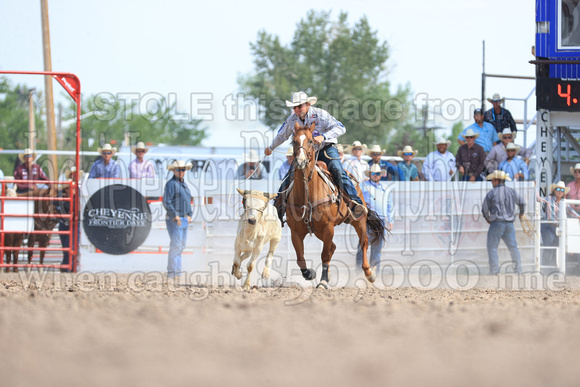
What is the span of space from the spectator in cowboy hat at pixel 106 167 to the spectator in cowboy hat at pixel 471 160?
6.18 meters

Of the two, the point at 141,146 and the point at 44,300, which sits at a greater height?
the point at 141,146

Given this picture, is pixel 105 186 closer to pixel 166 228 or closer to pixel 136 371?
pixel 166 228

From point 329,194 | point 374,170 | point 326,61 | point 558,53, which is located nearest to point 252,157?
point 374,170

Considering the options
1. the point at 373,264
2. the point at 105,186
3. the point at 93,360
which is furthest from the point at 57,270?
the point at 93,360

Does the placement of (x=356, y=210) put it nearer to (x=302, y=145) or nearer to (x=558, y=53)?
(x=302, y=145)

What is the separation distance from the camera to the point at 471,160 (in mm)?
13234

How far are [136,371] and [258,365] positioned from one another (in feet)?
2.39

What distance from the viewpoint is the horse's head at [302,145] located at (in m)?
8.18

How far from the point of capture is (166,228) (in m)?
12.1

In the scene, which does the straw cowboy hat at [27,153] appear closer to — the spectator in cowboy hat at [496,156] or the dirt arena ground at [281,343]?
the dirt arena ground at [281,343]

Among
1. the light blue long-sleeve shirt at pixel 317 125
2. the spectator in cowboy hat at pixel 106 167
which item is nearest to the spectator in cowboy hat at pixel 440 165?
the light blue long-sleeve shirt at pixel 317 125

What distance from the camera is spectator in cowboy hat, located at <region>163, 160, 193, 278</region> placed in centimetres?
1166

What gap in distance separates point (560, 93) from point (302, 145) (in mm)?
6098

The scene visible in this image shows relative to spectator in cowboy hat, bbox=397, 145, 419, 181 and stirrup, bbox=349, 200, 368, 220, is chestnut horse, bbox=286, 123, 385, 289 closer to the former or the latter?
stirrup, bbox=349, 200, 368, 220
